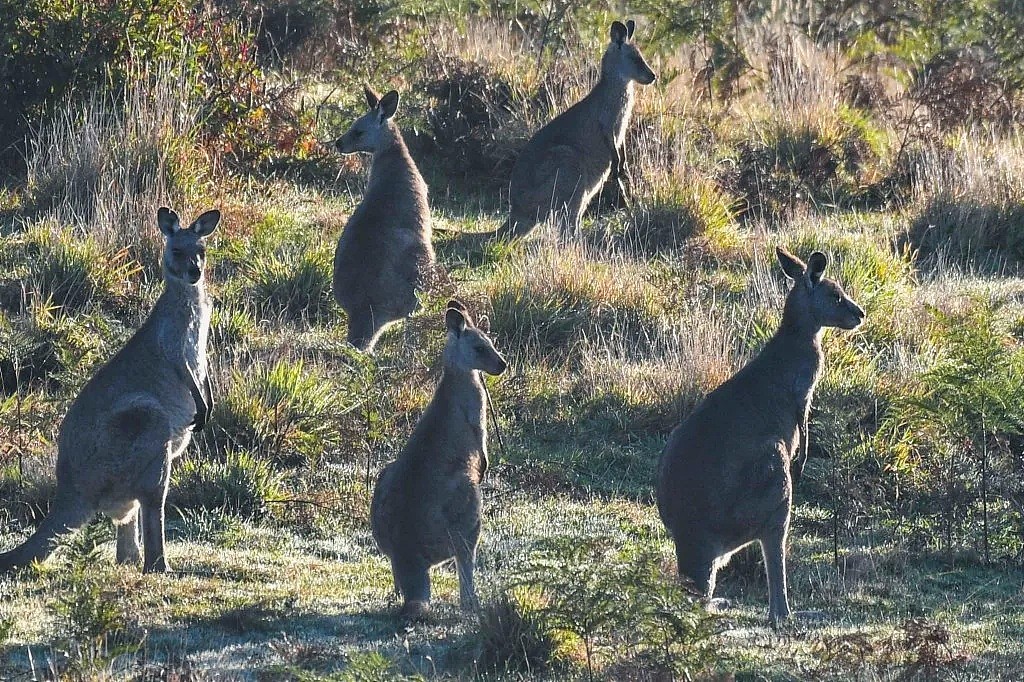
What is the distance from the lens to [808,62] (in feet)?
56.1

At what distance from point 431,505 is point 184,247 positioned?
214 centimetres

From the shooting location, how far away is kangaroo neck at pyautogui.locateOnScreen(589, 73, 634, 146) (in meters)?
14.2

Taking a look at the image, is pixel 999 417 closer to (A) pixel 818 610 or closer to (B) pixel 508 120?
(A) pixel 818 610

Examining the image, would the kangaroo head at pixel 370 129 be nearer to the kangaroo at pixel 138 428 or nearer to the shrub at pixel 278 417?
the shrub at pixel 278 417

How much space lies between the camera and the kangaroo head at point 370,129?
1288 centimetres

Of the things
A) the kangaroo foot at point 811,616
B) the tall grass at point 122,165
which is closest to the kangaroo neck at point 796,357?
the kangaroo foot at point 811,616

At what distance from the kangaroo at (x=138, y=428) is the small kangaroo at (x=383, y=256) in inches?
116

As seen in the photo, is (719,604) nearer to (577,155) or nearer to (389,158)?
(389,158)

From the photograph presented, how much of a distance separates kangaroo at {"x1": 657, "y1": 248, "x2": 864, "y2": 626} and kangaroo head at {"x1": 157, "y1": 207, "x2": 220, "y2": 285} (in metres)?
2.60

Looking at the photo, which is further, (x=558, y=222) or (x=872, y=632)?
(x=558, y=222)

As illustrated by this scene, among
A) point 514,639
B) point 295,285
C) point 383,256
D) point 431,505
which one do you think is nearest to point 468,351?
point 431,505

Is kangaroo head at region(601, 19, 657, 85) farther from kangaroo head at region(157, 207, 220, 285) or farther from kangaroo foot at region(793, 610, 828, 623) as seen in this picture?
kangaroo foot at region(793, 610, 828, 623)

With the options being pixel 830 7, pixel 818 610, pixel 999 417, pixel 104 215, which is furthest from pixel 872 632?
pixel 830 7

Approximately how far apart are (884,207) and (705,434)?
26.0 ft
